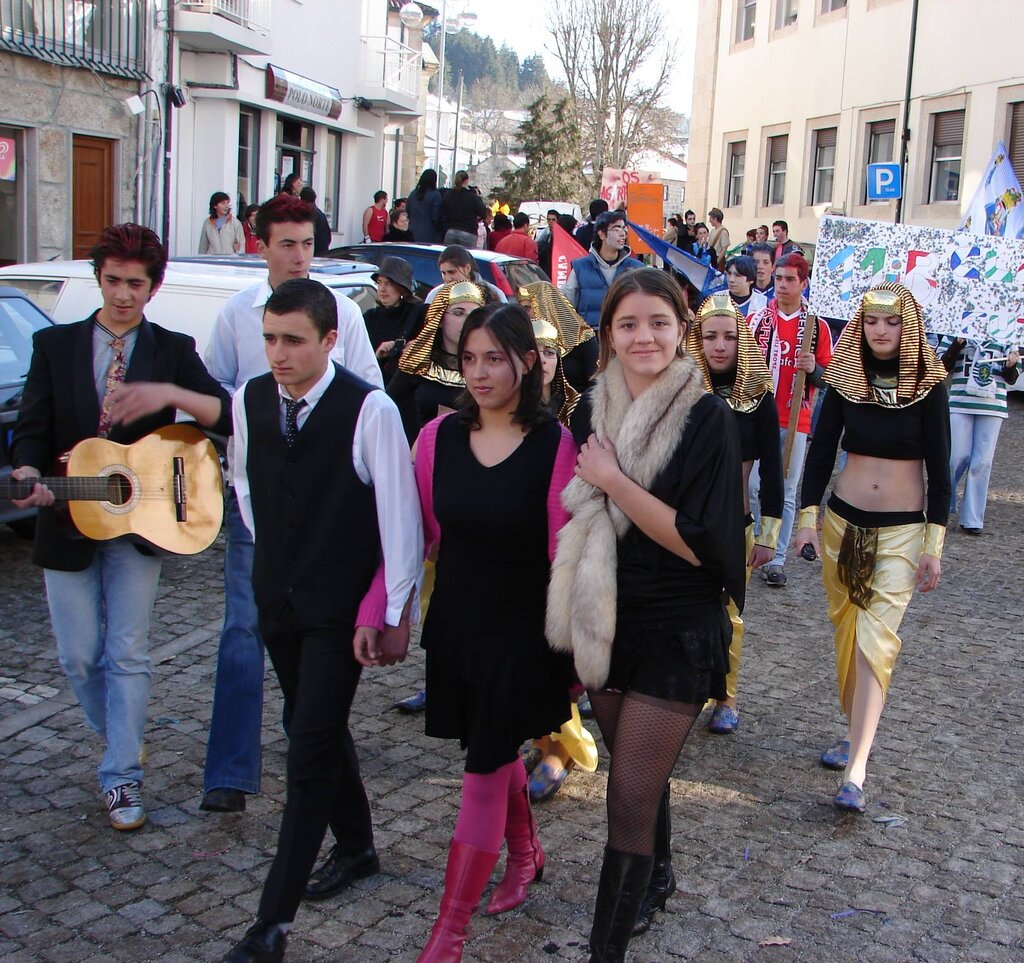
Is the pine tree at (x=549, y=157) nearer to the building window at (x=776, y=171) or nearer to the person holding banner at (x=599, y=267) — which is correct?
the building window at (x=776, y=171)

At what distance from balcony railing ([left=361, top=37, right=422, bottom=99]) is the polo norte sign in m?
2.08

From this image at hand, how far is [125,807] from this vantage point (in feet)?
13.8

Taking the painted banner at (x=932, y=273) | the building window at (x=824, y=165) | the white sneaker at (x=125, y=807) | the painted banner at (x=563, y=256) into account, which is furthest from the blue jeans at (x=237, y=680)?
the building window at (x=824, y=165)

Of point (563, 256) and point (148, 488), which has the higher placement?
point (563, 256)

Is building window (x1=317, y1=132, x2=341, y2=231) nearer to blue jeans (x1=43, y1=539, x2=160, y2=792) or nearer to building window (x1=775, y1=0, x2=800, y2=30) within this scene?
building window (x1=775, y1=0, x2=800, y2=30)

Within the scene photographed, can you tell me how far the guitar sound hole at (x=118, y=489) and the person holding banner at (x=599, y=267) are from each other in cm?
561

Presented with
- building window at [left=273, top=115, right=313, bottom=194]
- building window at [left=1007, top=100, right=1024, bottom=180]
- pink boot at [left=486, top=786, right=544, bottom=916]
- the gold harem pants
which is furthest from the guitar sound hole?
building window at [left=273, top=115, right=313, bottom=194]

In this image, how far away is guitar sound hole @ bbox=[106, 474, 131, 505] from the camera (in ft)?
13.7

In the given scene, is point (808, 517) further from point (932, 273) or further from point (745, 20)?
point (745, 20)

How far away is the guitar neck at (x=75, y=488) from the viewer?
13.2 feet

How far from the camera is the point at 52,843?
411cm

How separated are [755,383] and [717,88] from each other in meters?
29.2

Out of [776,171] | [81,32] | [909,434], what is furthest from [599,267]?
[776,171]

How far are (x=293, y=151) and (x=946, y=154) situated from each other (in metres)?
12.9
